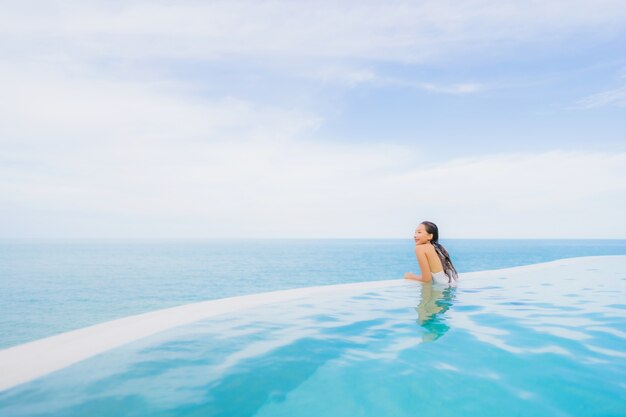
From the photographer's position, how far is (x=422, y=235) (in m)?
7.93

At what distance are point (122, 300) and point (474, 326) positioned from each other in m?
23.6

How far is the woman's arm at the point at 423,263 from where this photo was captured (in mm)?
7996

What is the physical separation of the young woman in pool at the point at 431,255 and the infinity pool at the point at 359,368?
221cm

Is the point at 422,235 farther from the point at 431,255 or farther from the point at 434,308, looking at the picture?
the point at 434,308

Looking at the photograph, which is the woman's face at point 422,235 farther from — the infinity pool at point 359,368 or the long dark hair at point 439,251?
the infinity pool at point 359,368

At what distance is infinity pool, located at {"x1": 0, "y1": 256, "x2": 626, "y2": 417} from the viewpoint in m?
2.72

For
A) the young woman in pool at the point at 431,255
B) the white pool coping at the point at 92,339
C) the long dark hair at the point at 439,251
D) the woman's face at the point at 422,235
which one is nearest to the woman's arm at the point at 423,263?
the young woman in pool at the point at 431,255

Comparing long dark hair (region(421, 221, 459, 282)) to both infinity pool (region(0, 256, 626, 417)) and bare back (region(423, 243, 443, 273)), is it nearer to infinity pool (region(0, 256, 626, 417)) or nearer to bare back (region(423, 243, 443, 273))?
bare back (region(423, 243, 443, 273))

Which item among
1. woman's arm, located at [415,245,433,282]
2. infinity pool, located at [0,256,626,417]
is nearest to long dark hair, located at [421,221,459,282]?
woman's arm, located at [415,245,433,282]

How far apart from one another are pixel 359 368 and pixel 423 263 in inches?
Result: 198

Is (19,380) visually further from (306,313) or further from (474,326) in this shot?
(474,326)

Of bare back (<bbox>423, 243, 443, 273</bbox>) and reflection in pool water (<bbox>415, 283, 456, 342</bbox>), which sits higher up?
bare back (<bbox>423, 243, 443, 273</bbox>)

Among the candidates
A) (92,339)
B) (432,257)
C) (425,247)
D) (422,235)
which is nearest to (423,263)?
(432,257)

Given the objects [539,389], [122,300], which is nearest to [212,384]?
[539,389]
